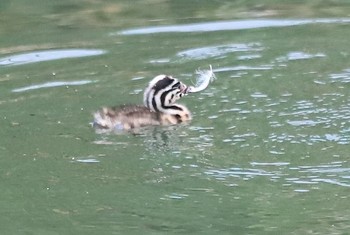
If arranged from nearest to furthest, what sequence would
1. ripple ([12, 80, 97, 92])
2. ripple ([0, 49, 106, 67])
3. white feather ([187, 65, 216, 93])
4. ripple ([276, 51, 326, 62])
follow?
white feather ([187, 65, 216, 93])
ripple ([12, 80, 97, 92])
ripple ([276, 51, 326, 62])
ripple ([0, 49, 106, 67])

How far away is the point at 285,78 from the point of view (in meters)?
9.84

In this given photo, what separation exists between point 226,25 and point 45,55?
2007 millimetres

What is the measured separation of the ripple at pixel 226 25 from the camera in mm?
11906

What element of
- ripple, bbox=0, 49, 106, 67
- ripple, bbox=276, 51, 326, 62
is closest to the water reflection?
ripple, bbox=276, 51, 326, 62

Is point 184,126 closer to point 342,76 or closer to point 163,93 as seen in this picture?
point 163,93

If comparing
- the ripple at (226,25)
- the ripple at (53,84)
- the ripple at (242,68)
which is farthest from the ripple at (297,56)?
the ripple at (53,84)

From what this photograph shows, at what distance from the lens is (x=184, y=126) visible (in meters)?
9.01

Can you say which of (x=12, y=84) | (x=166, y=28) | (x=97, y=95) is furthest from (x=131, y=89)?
(x=166, y=28)

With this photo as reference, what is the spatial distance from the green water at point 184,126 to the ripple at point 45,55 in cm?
2

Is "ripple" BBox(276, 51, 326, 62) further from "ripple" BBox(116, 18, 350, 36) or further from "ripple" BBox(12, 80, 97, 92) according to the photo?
"ripple" BBox(12, 80, 97, 92)

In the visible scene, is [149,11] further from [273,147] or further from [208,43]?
[273,147]

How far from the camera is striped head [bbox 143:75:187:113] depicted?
30.5 ft

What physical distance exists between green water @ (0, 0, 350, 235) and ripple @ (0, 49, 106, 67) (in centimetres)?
2

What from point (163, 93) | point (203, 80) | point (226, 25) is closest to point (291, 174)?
point (163, 93)
